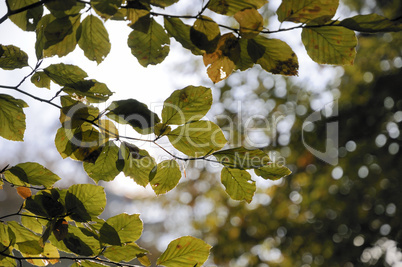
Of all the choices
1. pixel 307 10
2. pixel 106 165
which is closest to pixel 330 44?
pixel 307 10

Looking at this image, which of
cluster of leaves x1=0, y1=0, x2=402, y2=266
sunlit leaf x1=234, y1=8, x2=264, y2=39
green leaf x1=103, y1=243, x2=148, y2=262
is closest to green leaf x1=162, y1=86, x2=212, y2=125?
cluster of leaves x1=0, y1=0, x2=402, y2=266

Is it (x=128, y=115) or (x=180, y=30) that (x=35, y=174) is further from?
(x=180, y=30)

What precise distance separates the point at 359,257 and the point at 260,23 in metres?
3.53

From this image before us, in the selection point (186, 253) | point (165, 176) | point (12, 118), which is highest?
point (12, 118)

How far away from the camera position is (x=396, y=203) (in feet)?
10.5

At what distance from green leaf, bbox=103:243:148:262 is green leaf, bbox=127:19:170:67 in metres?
0.30

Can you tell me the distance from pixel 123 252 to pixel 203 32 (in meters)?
0.37

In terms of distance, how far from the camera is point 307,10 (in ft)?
1.38

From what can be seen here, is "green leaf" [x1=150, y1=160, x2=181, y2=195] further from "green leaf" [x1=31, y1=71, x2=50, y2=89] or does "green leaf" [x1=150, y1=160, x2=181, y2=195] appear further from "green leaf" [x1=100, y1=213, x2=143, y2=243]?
"green leaf" [x1=31, y1=71, x2=50, y2=89]

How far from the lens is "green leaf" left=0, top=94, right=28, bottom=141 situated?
544 millimetres

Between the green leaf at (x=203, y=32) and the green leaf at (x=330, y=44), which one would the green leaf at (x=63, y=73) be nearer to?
the green leaf at (x=203, y=32)

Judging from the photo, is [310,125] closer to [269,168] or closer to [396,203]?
[396,203]

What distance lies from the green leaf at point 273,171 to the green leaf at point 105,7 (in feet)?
1.04

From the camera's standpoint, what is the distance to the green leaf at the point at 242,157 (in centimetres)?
51
